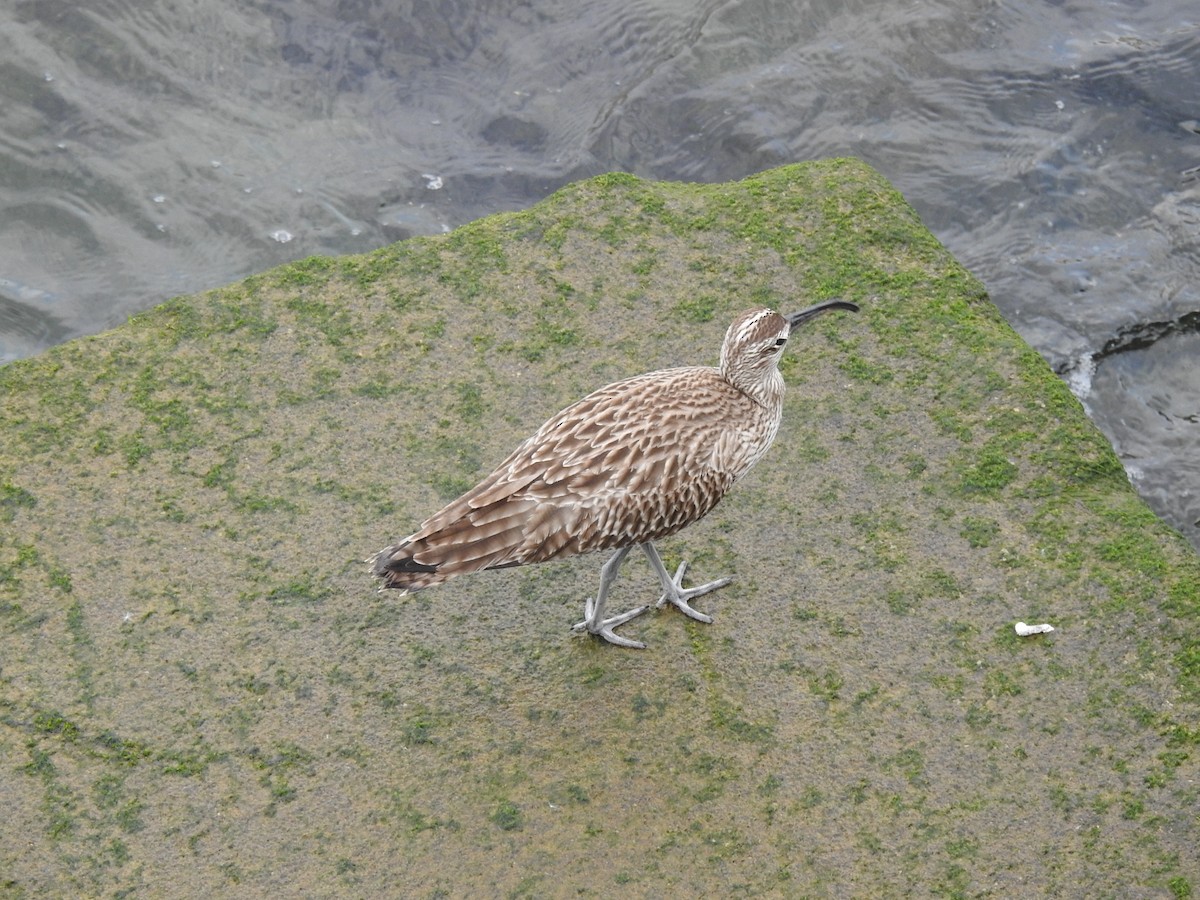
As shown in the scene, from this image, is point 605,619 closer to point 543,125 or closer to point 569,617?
point 569,617

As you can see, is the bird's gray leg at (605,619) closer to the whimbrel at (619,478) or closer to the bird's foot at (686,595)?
the whimbrel at (619,478)

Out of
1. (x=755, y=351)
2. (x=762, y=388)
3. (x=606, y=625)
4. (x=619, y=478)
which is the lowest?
(x=606, y=625)

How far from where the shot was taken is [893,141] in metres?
10.3

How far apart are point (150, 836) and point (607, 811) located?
Result: 1.75 m

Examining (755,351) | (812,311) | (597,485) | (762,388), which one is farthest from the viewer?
(812,311)

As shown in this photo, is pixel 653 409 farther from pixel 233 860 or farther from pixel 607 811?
pixel 233 860

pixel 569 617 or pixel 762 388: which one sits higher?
pixel 762 388

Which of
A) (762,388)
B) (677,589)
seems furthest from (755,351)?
(677,589)

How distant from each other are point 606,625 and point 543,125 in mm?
5762

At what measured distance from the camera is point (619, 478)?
548 centimetres

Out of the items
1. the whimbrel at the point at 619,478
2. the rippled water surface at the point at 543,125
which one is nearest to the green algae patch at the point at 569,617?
the whimbrel at the point at 619,478

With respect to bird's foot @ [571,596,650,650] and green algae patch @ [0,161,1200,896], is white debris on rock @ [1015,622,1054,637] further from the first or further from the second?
bird's foot @ [571,596,650,650]

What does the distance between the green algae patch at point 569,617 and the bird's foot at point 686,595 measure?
0.21 feet

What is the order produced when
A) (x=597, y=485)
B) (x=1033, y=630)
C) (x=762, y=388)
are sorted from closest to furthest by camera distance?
(x=597, y=485)
(x=1033, y=630)
(x=762, y=388)
